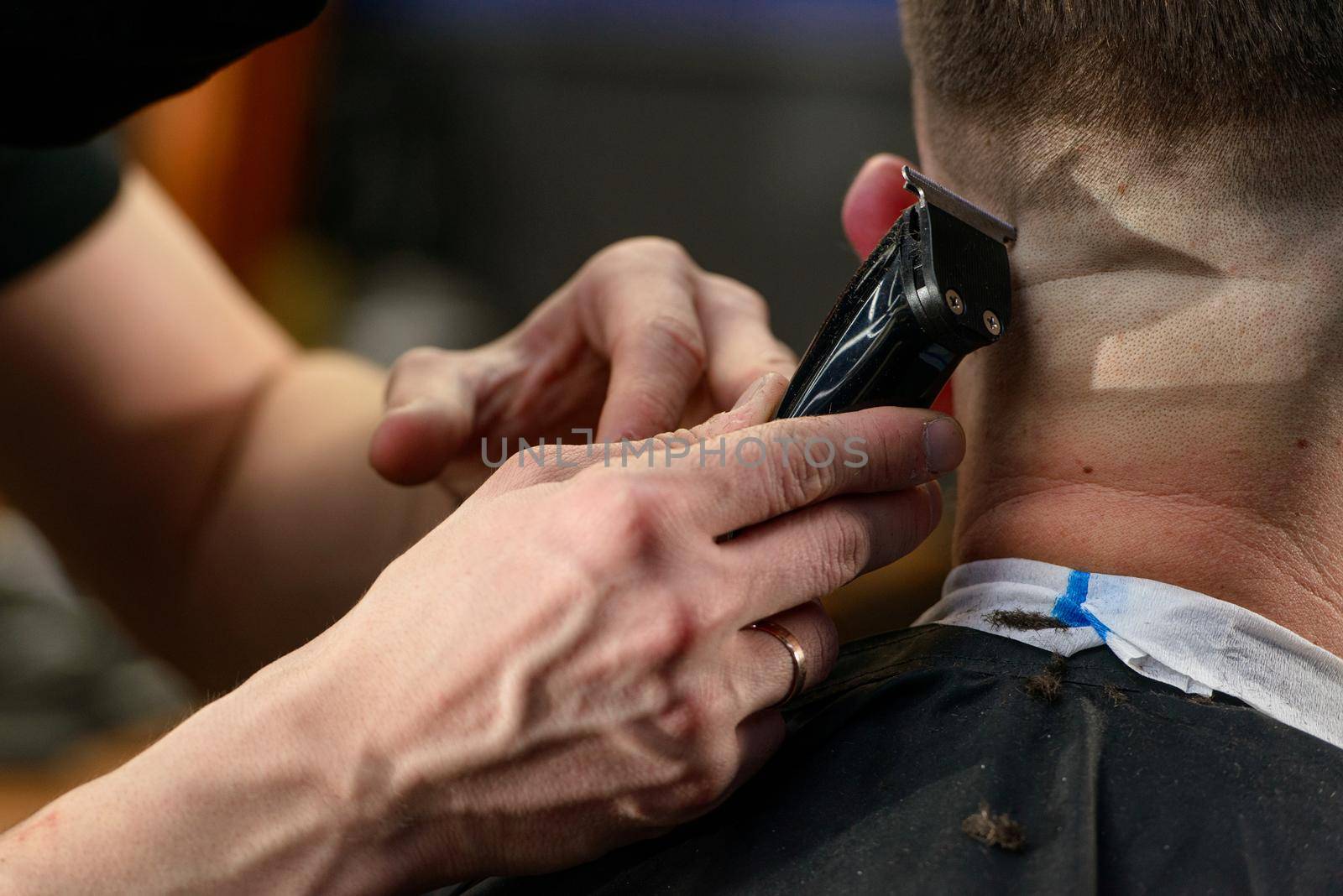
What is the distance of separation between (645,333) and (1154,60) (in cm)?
53

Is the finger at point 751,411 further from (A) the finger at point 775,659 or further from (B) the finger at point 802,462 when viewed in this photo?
(A) the finger at point 775,659

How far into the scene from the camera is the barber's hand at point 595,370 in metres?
1.11

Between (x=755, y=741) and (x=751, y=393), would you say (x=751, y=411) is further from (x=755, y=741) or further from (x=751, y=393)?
(x=755, y=741)

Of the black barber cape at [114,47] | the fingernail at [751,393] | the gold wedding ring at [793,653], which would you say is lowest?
the gold wedding ring at [793,653]

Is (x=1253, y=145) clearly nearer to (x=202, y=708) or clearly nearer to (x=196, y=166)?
(x=202, y=708)

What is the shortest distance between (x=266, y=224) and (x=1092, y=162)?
11.8 ft

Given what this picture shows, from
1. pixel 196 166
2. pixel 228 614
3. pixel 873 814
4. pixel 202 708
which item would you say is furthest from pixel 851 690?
pixel 196 166

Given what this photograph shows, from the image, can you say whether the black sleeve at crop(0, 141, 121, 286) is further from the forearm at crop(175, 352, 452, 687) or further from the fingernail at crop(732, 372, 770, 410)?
the fingernail at crop(732, 372, 770, 410)

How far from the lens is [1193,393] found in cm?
81

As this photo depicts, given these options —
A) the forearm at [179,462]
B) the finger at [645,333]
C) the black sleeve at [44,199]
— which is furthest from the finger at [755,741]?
the black sleeve at [44,199]

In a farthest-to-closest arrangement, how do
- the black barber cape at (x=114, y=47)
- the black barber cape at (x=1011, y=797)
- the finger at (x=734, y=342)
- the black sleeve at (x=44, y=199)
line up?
the black sleeve at (x=44, y=199)
the finger at (x=734, y=342)
the black barber cape at (x=114, y=47)
the black barber cape at (x=1011, y=797)

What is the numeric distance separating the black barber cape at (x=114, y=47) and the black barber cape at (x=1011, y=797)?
2.61 feet

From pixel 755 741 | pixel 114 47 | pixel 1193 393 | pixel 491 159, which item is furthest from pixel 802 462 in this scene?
pixel 491 159

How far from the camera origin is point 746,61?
12.2 feet
